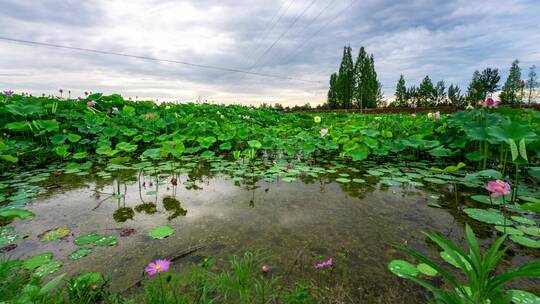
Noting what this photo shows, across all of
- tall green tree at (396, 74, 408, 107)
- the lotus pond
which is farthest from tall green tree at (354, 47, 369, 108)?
the lotus pond

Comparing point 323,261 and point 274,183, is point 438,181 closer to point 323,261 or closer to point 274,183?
point 274,183

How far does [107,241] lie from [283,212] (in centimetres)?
123

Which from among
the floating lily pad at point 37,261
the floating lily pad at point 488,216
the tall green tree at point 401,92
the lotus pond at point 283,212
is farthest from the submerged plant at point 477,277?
the tall green tree at point 401,92

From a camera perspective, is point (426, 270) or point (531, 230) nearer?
point (426, 270)

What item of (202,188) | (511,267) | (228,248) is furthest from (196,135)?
(511,267)

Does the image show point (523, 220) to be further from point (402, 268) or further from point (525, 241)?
point (402, 268)

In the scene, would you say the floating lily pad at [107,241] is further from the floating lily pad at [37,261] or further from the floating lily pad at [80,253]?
the floating lily pad at [37,261]

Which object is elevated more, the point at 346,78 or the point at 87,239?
the point at 346,78

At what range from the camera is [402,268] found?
124 centimetres

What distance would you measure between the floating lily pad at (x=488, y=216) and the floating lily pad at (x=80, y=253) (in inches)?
106

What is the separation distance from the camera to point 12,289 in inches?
39.5

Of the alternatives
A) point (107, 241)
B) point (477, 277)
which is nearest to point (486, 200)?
point (477, 277)

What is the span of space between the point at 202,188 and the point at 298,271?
165cm

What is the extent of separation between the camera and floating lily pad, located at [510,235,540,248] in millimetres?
1452
